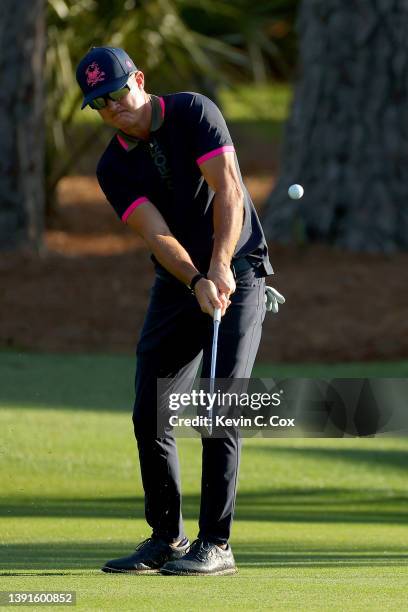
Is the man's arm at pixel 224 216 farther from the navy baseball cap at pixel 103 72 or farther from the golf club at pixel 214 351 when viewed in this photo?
the navy baseball cap at pixel 103 72

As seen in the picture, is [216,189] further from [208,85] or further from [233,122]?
[233,122]

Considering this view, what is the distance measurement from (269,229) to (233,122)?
11912 millimetres

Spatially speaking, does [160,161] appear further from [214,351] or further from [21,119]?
[21,119]

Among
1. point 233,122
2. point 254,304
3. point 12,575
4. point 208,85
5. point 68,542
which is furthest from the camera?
point 233,122

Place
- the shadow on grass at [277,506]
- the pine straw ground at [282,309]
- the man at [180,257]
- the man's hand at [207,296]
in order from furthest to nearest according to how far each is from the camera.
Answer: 1. the pine straw ground at [282,309]
2. the shadow on grass at [277,506]
3. the man at [180,257]
4. the man's hand at [207,296]

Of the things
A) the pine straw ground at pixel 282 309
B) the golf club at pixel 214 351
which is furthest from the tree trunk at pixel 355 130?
the golf club at pixel 214 351

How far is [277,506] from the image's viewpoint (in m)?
9.10

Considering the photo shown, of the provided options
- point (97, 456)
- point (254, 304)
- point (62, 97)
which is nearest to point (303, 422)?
point (254, 304)

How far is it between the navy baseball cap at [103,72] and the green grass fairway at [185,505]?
1858 millimetres

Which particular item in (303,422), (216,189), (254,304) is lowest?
(303,422)

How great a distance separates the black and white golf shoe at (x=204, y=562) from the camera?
607cm

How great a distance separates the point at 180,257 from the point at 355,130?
9.85m

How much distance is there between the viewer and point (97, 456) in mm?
10156

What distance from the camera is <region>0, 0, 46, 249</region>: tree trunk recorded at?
1634 cm
